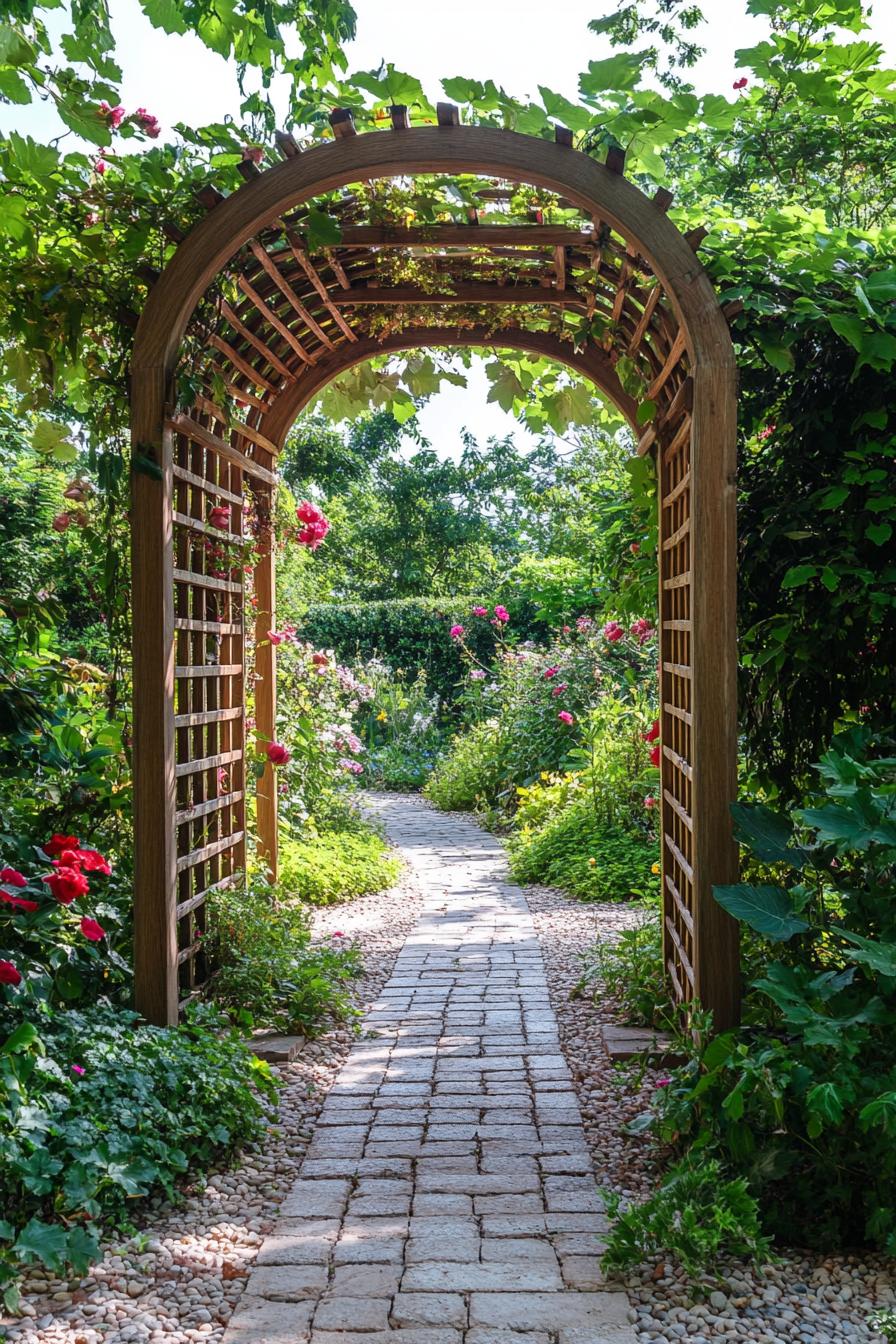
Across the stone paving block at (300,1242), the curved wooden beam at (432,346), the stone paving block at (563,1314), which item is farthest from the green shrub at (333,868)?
the stone paving block at (563,1314)

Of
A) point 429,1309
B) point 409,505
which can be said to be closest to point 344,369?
point 429,1309

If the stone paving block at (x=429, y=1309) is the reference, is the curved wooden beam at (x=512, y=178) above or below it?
above

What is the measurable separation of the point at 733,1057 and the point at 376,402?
3.48 metres

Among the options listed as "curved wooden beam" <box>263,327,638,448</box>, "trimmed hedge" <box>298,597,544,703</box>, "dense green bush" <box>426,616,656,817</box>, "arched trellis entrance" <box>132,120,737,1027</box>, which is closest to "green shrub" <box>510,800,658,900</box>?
"dense green bush" <box>426,616,656,817</box>

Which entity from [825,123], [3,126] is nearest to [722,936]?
[3,126]

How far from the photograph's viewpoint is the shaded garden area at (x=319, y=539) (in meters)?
2.50

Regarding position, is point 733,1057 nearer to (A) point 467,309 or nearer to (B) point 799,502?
(B) point 799,502

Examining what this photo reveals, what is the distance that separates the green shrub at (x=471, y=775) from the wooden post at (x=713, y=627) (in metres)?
6.56

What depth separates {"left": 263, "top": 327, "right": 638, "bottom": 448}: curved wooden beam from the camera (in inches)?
177

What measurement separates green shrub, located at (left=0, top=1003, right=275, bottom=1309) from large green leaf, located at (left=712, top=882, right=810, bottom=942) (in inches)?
56.6

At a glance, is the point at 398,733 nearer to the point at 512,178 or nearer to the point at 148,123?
the point at 148,123

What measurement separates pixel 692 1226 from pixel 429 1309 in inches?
22.6

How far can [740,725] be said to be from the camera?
152 inches

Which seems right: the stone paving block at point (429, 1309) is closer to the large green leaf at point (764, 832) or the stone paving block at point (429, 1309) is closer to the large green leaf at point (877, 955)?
the large green leaf at point (877, 955)
